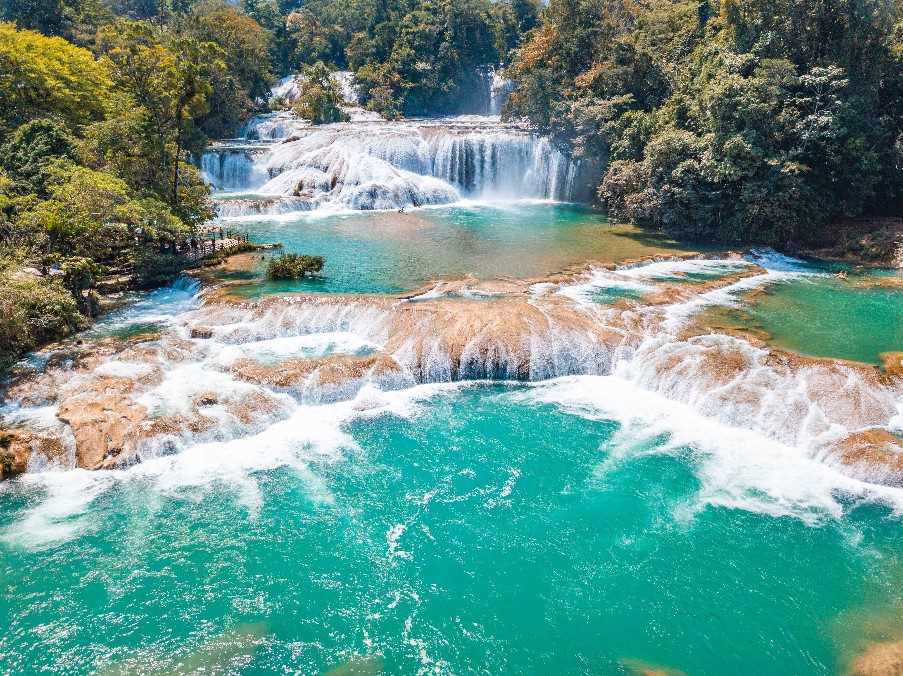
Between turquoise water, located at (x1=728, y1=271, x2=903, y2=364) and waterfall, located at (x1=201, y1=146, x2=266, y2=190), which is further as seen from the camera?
waterfall, located at (x1=201, y1=146, x2=266, y2=190)

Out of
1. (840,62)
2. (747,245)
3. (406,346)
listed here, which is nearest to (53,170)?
Answer: (406,346)

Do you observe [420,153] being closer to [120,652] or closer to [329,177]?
[329,177]

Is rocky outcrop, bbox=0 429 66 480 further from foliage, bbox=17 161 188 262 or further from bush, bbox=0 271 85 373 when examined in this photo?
foliage, bbox=17 161 188 262

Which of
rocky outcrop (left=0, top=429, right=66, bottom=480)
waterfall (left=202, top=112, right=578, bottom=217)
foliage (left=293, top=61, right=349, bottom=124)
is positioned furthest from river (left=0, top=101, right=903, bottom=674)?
foliage (left=293, top=61, right=349, bottom=124)

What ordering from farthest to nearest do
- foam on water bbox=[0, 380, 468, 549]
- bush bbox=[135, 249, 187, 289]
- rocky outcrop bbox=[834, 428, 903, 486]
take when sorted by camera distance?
1. bush bbox=[135, 249, 187, 289]
2. rocky outcrop bbox=[834, 428, 903, 486]
3. foam on water bbox=[0, 380, 468, 549]

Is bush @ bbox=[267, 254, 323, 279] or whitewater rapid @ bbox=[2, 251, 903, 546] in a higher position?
bush @ bbox=[267, 254, 323, 279]

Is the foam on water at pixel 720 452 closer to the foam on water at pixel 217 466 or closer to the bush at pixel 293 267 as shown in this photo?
the foam on water at pixel 217 466

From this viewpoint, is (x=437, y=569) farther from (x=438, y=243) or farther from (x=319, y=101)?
(x=319, y=101)
